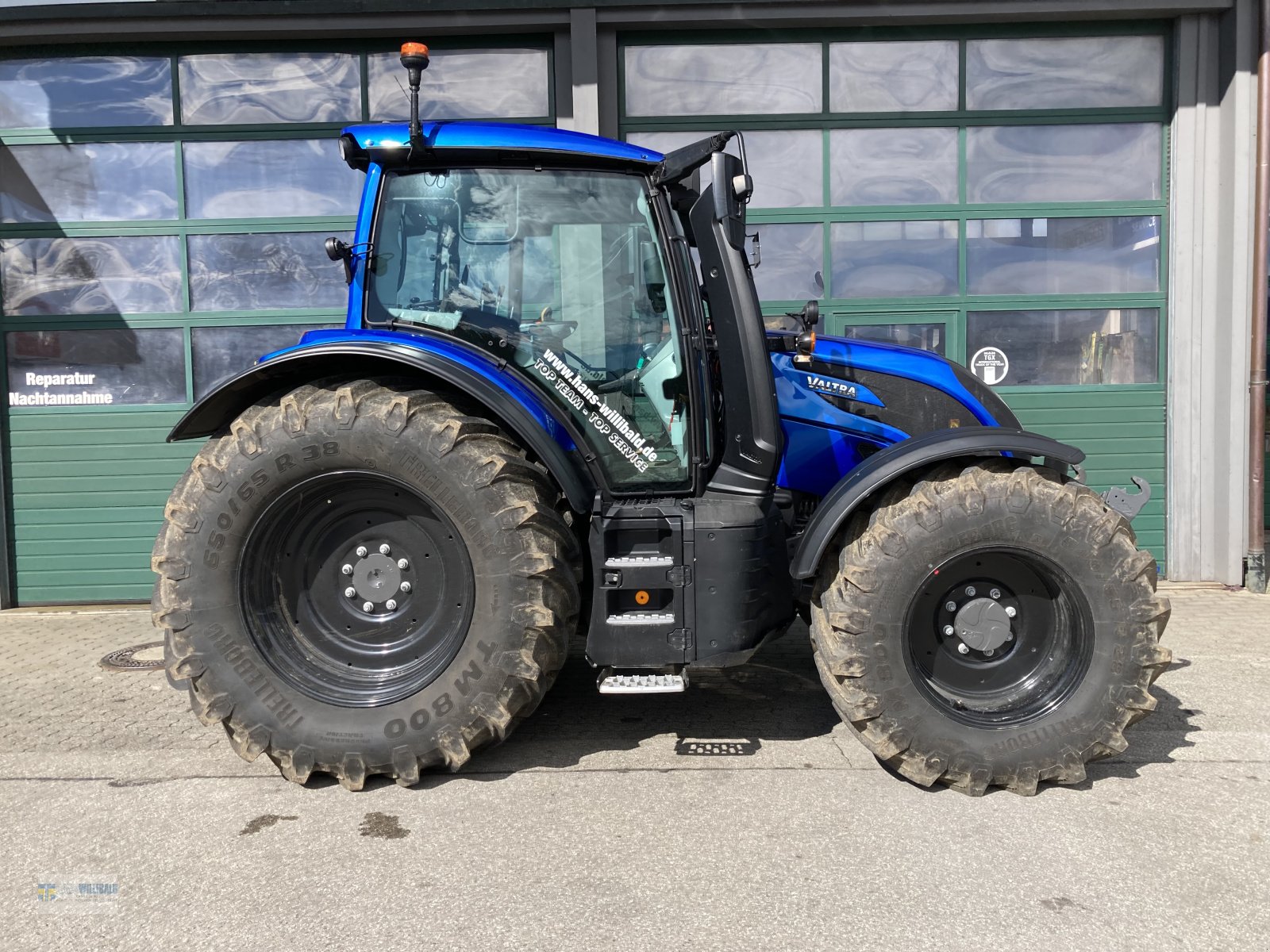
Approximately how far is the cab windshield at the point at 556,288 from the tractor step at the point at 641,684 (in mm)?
739

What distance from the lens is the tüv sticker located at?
649 cm

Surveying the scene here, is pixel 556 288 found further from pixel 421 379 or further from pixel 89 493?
pixel 89 493

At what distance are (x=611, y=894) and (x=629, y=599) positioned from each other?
3.56ft

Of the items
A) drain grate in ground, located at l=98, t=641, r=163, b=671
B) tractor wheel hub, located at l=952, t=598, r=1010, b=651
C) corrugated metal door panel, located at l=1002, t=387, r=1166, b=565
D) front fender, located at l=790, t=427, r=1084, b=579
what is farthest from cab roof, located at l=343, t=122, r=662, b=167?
corrugated metal door panel, located at l=1002, t=387, r=1166, b=565

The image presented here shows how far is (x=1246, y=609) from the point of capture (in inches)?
227

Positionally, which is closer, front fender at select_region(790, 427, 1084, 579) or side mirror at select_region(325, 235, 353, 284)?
front fender at select_region(790, 427, 1084, 579)

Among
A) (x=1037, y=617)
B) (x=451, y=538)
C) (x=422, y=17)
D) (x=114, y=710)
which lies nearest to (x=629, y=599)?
(x=451, y=538)

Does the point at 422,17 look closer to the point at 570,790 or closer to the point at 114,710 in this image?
the point at 114,710

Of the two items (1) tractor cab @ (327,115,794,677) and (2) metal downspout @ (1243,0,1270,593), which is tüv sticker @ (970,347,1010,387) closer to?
(2) metal downspout @ (1243,0,1270,593)

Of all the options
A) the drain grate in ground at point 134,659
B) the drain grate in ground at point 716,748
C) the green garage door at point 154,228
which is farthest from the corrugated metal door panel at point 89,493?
the drain grate in ground at point 716,748

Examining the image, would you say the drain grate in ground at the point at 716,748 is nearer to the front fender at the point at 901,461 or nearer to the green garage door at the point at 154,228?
the front fender at the point at 901,461

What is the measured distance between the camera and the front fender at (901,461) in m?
3.11

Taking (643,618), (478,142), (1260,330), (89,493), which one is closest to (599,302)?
(478,142)

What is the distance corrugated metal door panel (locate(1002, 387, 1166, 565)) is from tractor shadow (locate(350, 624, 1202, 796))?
232 cm
